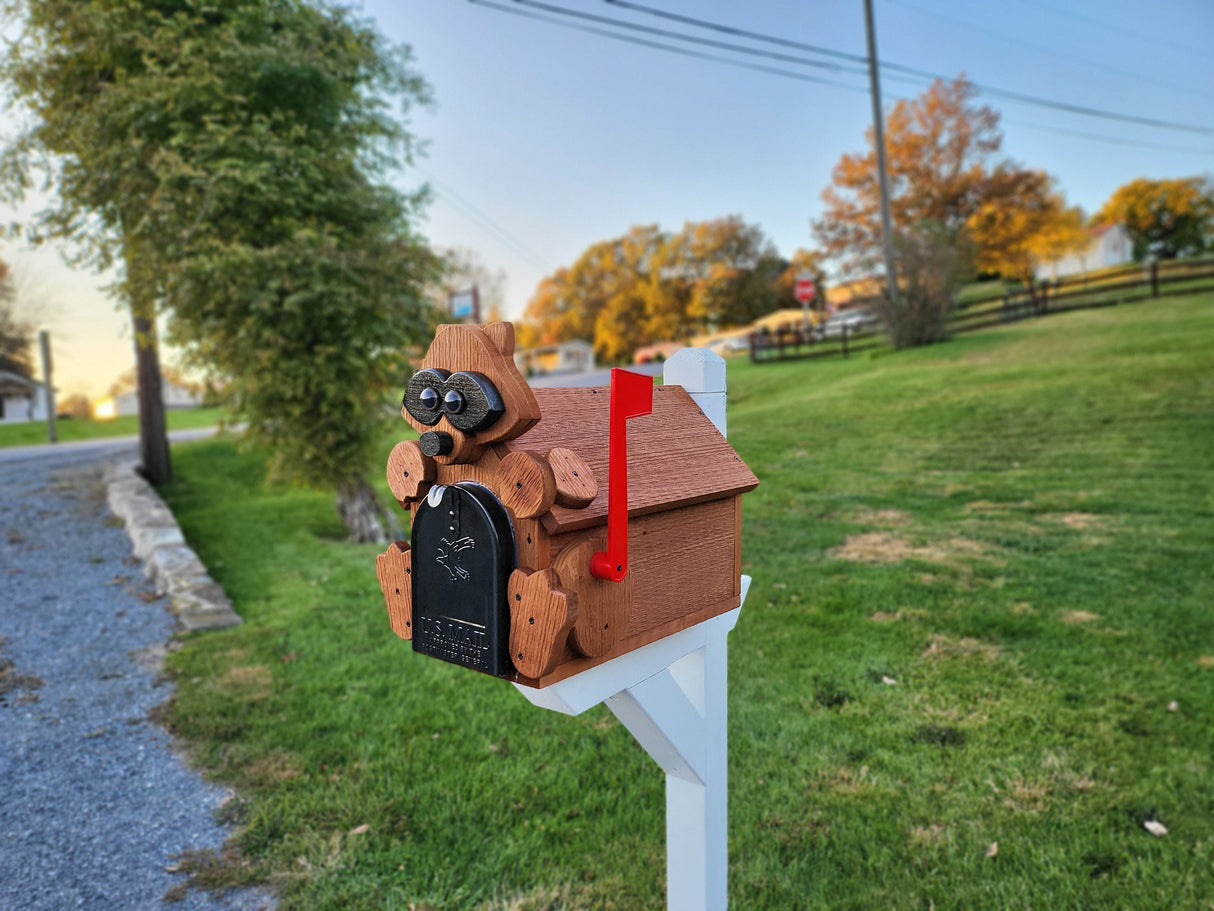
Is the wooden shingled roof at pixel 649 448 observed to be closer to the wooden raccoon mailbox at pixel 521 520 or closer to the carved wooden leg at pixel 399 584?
the wooden raccoon mailbox at pixel 521 520

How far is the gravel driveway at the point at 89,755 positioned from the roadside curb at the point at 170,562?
6.3 inches

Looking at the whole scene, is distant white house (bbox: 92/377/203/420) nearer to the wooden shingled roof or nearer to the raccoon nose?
the wooden shingled roof

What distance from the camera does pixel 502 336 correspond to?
1185 millimetres

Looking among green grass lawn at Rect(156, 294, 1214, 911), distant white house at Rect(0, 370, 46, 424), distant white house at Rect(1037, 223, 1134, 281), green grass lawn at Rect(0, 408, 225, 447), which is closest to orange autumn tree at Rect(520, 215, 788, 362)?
green grass lawn at Rect(0, 408, 225, 447)

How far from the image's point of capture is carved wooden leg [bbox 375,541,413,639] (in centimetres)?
138

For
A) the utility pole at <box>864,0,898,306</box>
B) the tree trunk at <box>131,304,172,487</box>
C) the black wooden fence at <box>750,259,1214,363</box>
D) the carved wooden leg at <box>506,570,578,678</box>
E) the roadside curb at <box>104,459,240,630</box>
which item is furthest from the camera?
the black wooden fence at <box>750,259,1214,363</box>

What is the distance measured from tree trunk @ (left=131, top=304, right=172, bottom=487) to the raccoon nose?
10965 millimetres

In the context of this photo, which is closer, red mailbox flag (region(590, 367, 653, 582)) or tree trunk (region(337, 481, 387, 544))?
red mailbox flag (region(590, 367, 653, 582))

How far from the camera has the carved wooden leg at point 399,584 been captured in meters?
1.38

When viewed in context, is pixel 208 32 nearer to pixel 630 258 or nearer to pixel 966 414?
pixel 966 414

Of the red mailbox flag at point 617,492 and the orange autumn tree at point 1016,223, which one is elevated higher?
the orange autumn tree at point 1016,223

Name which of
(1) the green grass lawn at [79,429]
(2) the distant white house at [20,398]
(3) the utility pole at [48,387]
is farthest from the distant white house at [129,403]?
(3) the utility pole at [48,387]

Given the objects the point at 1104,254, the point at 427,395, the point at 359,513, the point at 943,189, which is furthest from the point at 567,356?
the point at 427,395

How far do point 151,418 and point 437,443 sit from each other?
1149 cm
